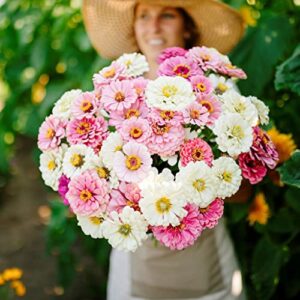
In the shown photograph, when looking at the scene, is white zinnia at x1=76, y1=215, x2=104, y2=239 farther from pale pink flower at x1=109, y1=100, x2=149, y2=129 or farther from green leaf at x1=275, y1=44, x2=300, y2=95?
green leaf at x1=275, y1=44, x2=300, y2=95

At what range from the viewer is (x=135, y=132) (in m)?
1.13

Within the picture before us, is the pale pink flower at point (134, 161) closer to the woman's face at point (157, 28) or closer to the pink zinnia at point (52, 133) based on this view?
the pink zinnia at point (52, 133)

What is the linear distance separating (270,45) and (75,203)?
0.97m

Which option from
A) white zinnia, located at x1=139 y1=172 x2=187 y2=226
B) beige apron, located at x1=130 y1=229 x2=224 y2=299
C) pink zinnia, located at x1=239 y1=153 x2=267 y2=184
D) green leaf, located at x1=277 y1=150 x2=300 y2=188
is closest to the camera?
white zinnia, located at x1=139 y1=172 x2=187 y2=226

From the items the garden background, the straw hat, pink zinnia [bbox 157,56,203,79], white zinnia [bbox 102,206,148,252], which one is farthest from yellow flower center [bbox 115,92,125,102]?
the straw hat

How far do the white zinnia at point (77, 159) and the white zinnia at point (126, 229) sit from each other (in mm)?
104

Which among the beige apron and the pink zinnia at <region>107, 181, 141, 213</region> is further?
the beige apron

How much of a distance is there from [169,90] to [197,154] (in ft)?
0.42

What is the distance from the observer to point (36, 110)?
8.14ft

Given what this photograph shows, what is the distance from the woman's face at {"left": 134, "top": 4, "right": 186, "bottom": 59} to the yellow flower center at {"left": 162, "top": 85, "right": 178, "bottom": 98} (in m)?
0.40

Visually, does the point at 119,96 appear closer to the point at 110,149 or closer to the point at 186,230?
the point at 110,149

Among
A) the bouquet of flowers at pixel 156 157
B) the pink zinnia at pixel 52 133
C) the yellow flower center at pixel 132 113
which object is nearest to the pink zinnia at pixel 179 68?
the bouquet of flowers at pixel 156 157

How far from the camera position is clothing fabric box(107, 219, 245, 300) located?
4.93 feet

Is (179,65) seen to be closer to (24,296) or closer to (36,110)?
(36,110)
